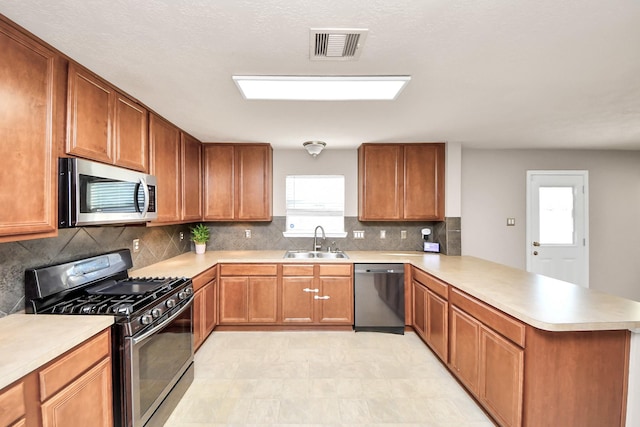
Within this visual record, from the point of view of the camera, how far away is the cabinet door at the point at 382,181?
376 cm

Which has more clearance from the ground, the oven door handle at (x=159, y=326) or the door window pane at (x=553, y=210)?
the door window pane at (x=553, y=210)

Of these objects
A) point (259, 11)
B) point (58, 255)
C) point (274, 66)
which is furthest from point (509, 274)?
point (58, 255)

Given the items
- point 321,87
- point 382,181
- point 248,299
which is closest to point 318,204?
point 382,181

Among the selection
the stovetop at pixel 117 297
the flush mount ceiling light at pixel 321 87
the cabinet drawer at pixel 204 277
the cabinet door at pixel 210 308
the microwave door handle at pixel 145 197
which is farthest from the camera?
the cabinet door at pixel 210 308

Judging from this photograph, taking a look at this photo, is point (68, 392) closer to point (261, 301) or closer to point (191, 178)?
point (261, 301)

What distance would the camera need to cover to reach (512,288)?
2.12 meters

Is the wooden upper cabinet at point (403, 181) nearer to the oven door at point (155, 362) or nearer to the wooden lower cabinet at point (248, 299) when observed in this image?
the wooden lower cabinet at point (248, 299)

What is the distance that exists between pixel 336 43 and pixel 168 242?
2981 millimetres

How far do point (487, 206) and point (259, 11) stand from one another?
3.91 meters

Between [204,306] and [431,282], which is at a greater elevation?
[431,282]

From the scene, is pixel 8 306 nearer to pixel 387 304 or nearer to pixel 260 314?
pixel 260 314

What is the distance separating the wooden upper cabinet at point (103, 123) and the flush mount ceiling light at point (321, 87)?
35.4 inches

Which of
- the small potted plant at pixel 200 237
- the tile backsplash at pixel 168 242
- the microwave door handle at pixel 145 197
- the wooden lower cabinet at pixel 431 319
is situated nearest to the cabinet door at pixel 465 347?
the wooden lower cabinet at pixel 431 319

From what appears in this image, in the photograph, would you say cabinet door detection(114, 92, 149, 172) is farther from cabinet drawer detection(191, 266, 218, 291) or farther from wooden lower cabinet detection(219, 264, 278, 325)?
wooden lower cabinet detection(219, 264, 278, 325)
